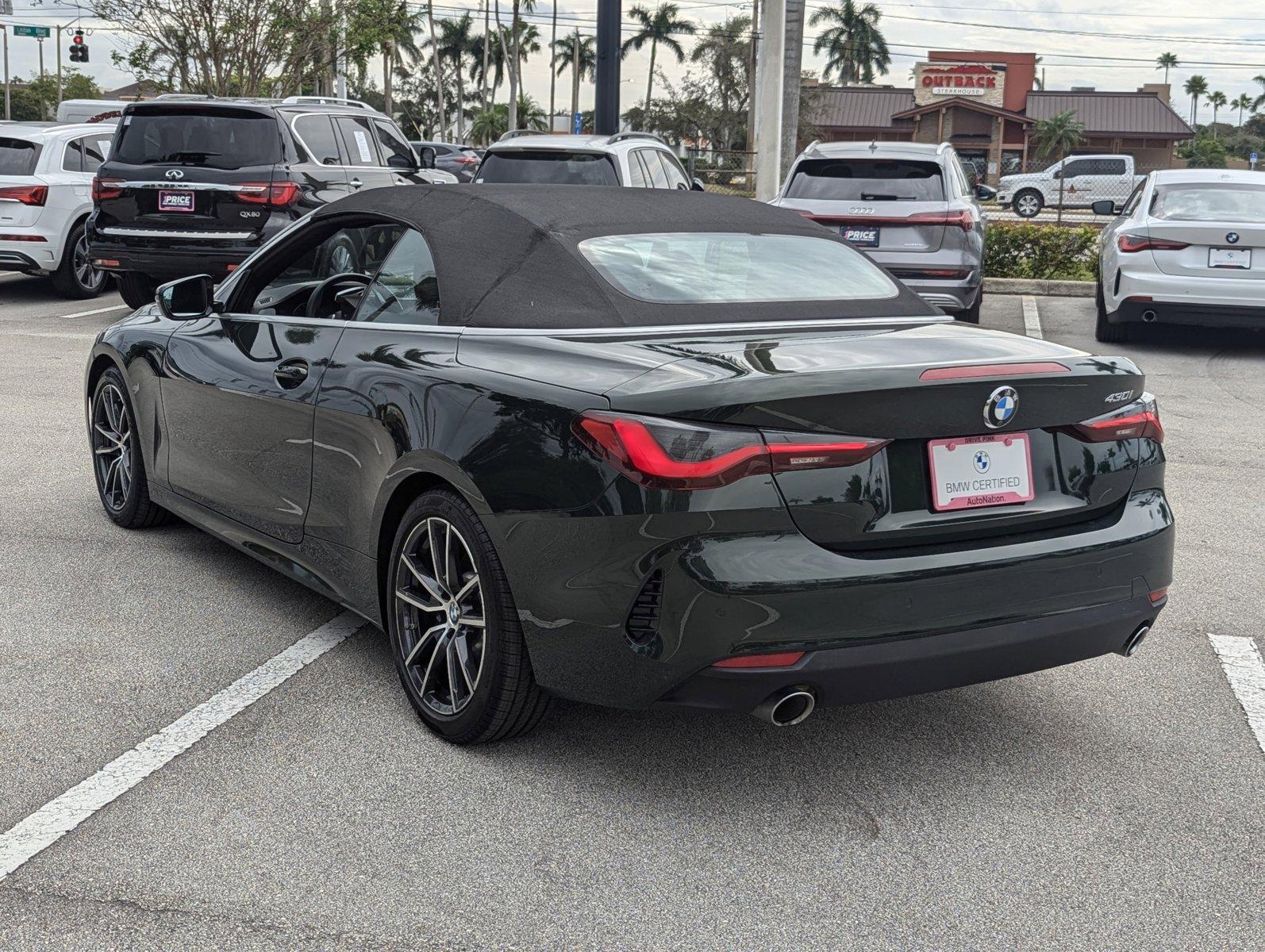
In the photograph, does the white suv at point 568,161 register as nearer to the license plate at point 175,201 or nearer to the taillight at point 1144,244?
the license plate at point 175,201

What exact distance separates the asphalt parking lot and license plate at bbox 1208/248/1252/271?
23.0 feet

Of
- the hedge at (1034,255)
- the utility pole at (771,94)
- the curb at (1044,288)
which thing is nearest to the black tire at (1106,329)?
the curb at (1044,288)

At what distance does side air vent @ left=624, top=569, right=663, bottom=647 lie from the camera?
3168 mm

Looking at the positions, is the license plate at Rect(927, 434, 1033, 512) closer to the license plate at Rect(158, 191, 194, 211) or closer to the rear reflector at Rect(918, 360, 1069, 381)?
the rear reflector at Rect(918, 360, 1069, 381)

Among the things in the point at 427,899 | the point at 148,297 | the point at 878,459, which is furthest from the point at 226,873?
the point at 148,297

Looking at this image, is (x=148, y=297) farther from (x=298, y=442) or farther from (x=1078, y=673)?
(x=1078, y=673)

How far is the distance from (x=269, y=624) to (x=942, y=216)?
7.66m

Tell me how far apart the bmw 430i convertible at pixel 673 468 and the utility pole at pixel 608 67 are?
12.4 meters

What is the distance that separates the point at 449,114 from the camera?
107312mm

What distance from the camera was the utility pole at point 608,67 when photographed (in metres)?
16.3

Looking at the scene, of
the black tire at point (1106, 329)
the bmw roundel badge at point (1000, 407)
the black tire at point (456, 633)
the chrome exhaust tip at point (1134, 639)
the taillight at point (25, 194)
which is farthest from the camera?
the taillight at point (25, 194)

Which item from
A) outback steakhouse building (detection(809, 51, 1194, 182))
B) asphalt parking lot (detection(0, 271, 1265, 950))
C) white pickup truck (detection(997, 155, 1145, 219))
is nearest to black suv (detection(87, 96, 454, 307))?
asphalt parking lot (detection(0, 271, 1265, 950))

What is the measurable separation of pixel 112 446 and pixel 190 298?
1.28 metres

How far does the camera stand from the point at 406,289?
13.7ft
